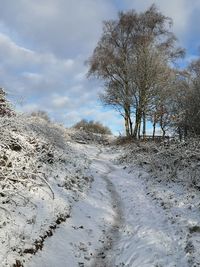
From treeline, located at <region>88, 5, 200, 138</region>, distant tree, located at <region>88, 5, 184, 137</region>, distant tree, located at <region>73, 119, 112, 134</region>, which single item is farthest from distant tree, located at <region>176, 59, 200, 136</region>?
distant tree, located at <region>73, 119, 112, 134</region>

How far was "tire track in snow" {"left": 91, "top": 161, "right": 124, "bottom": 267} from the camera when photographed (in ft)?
32.3

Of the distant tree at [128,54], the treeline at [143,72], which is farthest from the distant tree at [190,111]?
the distant tree at [128,54]

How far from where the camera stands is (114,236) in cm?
1166

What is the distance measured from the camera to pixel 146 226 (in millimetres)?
12094

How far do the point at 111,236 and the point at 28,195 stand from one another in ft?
8.94

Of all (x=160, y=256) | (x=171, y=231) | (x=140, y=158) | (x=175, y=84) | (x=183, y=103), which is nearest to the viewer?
(x=160, y=256)

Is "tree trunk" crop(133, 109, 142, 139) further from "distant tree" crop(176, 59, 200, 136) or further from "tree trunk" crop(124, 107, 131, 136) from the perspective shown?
"distant tree" crop(176, 59, 200, 136)

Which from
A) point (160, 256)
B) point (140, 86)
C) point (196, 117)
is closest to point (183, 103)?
point (196, 117)

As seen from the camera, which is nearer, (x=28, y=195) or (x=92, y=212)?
(x=28, y=195)

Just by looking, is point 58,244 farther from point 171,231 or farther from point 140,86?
point 140,86

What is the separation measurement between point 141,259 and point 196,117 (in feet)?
49.3

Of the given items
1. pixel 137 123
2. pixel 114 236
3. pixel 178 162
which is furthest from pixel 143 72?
pixel 114 236

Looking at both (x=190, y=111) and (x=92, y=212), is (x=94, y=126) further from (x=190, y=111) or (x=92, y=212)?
(x=92, y=212)

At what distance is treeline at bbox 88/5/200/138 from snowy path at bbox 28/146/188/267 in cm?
1212
